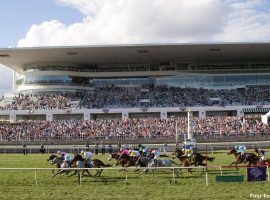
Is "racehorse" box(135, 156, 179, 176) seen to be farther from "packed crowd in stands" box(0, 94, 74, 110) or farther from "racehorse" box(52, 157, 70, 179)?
"packed crowd in stands" box(0, 94, 74, 110)

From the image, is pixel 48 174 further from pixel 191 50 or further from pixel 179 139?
pixel 191 50

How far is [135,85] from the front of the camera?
183 feet

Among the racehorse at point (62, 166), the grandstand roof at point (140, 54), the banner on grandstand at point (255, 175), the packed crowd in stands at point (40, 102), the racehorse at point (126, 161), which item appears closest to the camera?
the banner on grandstand at point (255, 175)

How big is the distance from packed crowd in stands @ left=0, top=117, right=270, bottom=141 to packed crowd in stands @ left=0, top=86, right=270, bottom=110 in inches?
304

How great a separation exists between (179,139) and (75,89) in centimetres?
2267

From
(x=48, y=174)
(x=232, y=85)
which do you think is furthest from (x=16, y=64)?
(x=48, y=174)

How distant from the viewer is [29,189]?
1262 cm

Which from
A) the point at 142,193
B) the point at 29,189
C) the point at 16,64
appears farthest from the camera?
the point at 16,64

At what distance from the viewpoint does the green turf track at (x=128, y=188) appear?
1128 cm

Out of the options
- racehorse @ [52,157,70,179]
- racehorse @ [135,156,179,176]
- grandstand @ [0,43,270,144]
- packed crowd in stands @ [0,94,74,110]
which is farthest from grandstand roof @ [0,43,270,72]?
racehorse @ [135,156,179,176]

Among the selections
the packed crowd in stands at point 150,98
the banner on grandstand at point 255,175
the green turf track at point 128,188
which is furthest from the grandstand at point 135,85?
the banner on grandstand at point 255,175

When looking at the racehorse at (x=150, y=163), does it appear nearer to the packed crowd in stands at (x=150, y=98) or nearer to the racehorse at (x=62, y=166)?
the racehorse at (x=62, y=166)

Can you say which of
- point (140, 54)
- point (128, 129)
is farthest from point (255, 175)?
point (140, 54)

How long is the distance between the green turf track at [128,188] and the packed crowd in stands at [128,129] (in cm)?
1922
